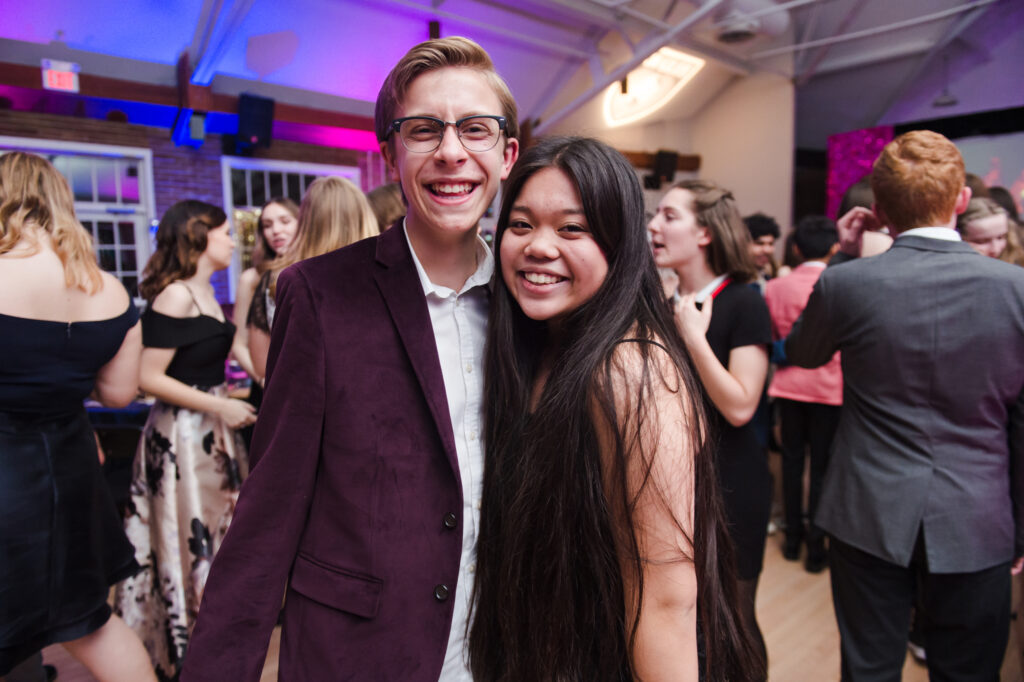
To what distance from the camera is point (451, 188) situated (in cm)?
108

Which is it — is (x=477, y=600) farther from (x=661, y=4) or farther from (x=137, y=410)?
(x=661, y=4)

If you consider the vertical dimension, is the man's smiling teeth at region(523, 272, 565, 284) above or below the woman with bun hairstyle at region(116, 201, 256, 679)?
above

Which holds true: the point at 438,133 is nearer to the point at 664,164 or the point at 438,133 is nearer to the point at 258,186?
the point at 258,186

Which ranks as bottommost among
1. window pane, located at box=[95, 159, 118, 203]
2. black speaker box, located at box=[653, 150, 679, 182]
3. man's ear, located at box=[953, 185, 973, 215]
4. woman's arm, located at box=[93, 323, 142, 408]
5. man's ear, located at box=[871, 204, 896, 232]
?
woman's arm, located at box=[93, 323, 142, 408]

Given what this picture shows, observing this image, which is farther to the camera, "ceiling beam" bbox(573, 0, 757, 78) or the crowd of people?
"ceiling beam" bbox(573, 0, 757, 78)

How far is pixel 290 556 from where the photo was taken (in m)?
1.00

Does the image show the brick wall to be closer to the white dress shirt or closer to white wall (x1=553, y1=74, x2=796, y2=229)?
white wall (x1=553, y1=74, x2=796, y2=229)

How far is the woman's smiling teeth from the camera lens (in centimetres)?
108

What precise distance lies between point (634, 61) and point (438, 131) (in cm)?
746

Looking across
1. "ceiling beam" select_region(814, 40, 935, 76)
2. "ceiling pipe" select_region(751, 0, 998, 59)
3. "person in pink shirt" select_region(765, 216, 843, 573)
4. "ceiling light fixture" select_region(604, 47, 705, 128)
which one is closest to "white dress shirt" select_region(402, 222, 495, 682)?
"person in pink shirt" select_region(765, 216, 843, 573)

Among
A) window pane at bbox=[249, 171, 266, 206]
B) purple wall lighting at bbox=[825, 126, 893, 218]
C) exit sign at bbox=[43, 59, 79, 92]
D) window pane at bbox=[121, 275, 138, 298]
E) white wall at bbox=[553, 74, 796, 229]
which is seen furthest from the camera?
white wall at bbox=[553, 74, 796, 229]

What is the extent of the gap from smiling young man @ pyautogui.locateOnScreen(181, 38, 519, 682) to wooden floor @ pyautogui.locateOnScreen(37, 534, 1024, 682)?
5.09 feet

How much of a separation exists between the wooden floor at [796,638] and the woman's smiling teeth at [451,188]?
6.57ft

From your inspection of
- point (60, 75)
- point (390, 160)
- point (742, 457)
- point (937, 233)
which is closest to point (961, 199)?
point (937, 233)
